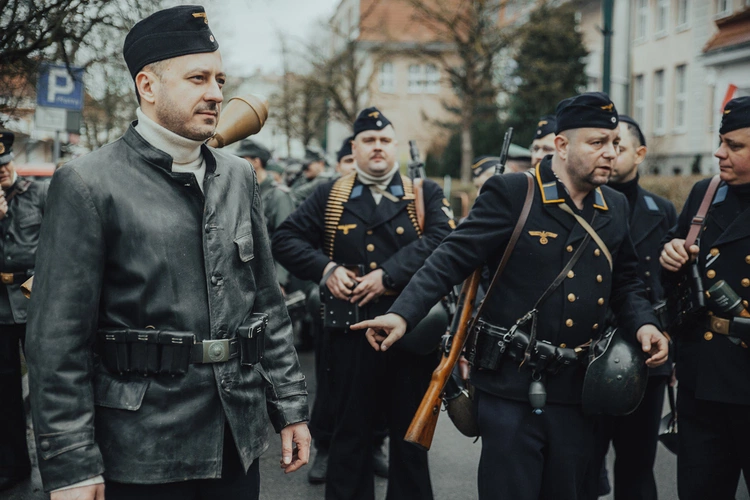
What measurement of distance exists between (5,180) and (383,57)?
86.4 feet

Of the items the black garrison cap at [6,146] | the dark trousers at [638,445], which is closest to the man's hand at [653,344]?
the dark trousers at [638,445]

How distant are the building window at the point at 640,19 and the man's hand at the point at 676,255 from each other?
3412 cm

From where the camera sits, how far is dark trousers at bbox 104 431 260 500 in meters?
2.54

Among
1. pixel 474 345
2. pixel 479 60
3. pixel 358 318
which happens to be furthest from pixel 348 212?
pixel 479 60

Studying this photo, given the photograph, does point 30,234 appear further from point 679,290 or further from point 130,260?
point 679,290

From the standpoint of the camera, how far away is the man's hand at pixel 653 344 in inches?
147

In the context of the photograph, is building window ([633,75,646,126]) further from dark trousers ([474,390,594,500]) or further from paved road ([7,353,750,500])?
dark trousers ([474,390,594,500])

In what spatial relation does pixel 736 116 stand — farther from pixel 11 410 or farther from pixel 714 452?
pixel 11 410

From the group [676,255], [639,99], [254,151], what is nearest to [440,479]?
[676,255]

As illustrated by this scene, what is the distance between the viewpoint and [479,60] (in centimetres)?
2964

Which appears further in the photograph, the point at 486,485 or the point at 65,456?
the point at 486,485

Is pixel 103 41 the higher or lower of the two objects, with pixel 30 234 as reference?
higher

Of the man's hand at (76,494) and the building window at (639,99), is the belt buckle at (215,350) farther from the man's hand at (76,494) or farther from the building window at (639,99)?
the building window at (639,99)

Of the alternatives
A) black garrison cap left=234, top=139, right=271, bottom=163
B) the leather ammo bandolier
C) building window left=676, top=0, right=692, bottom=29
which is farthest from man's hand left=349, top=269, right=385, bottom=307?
building window left=676, top=0, right=692, bottom=29
